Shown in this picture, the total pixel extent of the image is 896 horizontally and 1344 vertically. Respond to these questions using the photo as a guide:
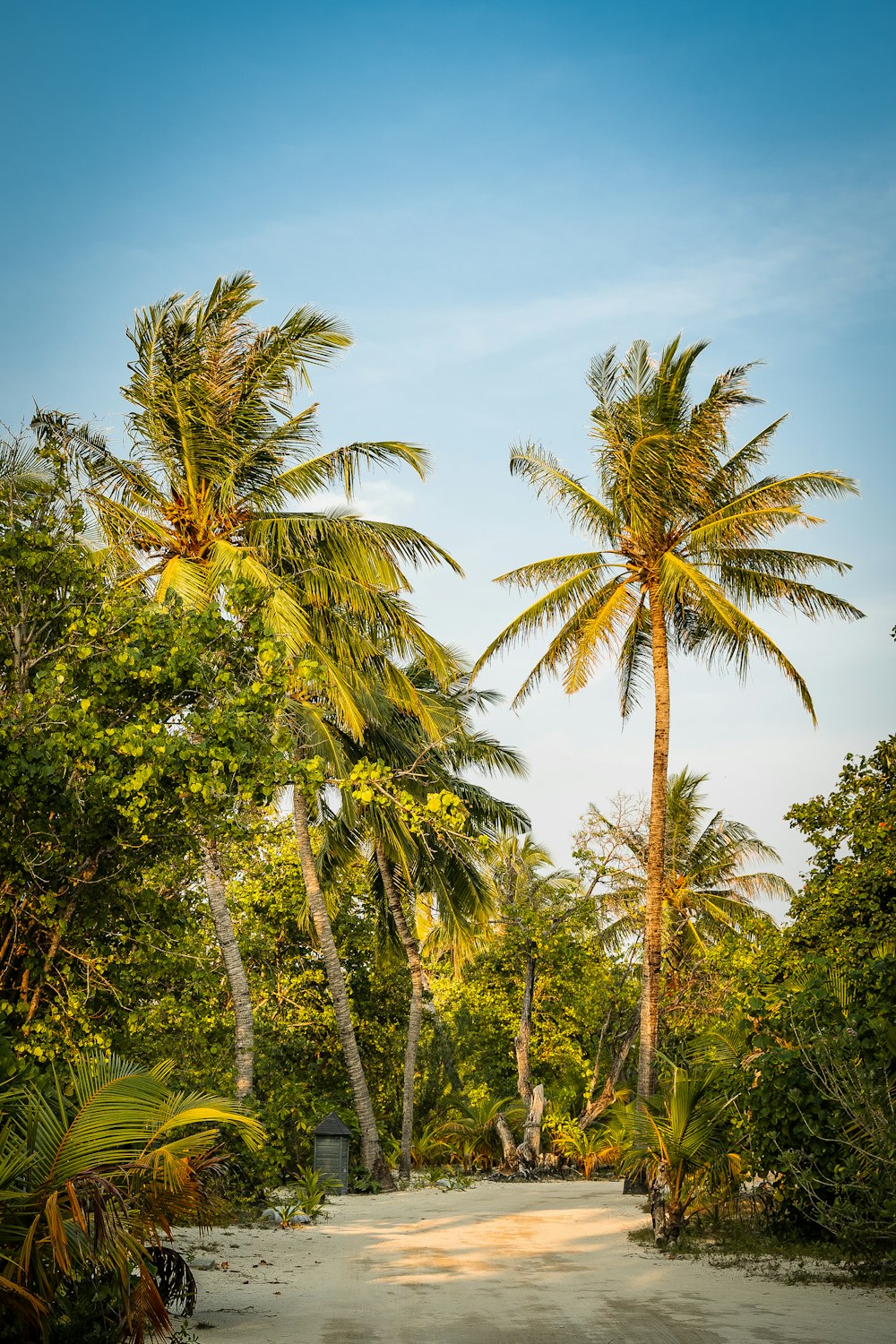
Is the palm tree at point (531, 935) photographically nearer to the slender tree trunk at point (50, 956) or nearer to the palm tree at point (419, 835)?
the palm tree at point (419, 835)

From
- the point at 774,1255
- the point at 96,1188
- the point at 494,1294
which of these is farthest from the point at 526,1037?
the point at 96,1188

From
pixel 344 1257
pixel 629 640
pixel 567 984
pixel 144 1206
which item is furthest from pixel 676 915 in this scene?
pixel 144 1206

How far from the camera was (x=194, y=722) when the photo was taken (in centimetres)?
754

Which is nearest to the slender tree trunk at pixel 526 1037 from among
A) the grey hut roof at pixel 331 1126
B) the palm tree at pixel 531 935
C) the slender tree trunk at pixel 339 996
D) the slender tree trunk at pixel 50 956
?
the palm tree at pixel 531 935

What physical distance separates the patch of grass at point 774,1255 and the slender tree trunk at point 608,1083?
14416 millimetres

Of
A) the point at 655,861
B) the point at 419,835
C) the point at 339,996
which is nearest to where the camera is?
the point at 655,861

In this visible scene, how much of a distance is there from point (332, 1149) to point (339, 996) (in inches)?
89.1

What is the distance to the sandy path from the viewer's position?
6.14 m

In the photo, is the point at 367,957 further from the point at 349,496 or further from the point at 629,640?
the point at 349,496

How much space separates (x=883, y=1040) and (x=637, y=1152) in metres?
3.42

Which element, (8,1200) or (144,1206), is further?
(144,1206)

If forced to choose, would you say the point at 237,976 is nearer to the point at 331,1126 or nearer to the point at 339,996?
the point at 331,1126

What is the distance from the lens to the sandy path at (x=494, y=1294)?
6.14 metres

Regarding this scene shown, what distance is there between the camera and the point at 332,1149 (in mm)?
16797
